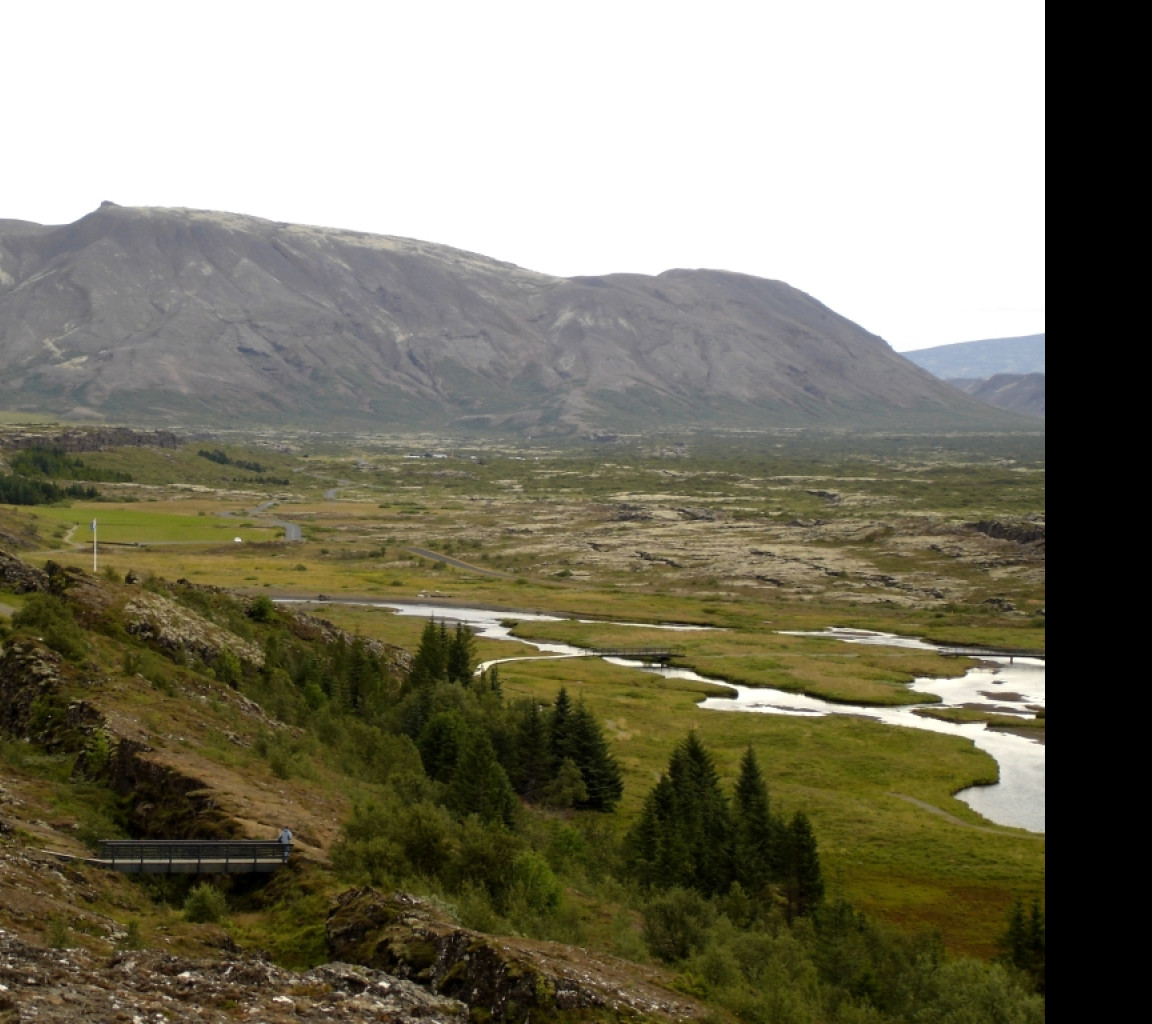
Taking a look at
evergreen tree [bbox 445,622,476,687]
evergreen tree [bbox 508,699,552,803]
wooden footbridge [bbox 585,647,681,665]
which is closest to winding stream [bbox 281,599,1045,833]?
wooden footbridge [bbox 585,647,681,665]

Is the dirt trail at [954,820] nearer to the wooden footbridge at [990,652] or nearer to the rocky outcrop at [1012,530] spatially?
the wooden footbridge at [990,652]

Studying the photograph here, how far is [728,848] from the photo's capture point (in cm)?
4262

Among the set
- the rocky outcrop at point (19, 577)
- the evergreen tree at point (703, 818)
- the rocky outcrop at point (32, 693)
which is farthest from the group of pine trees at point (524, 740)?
the rocky outcrop at point (19, 577)

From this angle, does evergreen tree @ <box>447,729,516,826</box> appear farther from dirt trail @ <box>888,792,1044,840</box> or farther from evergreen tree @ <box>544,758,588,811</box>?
dirt trail @ <box>888,792,1044,840</box>

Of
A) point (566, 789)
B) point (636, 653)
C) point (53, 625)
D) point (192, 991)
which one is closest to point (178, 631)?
point (53, 625)

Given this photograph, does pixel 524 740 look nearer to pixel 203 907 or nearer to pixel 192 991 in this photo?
pixel 203 907

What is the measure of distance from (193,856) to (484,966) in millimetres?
9665

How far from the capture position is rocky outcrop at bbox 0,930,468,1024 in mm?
14922

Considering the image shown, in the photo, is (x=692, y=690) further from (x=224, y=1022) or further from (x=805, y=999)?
(x=224, y=1022)

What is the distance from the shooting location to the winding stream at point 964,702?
6006cm

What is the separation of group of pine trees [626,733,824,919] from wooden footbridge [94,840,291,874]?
52.8 feet

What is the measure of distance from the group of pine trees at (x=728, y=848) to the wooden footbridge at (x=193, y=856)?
1610cm
